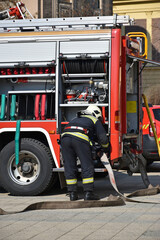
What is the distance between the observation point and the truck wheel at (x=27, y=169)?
9.24 meters

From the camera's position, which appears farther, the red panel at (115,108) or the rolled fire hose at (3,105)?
the rolled fire hose at (3,105)

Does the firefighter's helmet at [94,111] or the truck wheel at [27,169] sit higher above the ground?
the firefighter's helmet at [94,111]

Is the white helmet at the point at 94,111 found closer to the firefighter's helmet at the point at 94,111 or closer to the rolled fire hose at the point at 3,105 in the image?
the firefighter's helmet at the point at 94,111

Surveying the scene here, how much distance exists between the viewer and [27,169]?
9344mm

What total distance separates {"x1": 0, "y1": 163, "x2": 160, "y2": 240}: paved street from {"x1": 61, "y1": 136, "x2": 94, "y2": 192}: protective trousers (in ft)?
2.34

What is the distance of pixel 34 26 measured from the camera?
32.5ft

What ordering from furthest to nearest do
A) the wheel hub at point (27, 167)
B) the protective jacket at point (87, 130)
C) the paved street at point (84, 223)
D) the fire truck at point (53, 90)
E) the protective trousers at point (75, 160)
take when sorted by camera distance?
the wheel hub at point (27, 167) → the fire truck at point (53, 90) → the protective jacket at point (87, 130) → the protective trousers at point (75, 160) → the paved street at point (84, 223)

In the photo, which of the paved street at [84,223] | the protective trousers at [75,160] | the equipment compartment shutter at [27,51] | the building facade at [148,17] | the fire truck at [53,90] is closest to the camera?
the paved street at [84,223]

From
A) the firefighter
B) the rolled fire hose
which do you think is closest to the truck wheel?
the rolled fire hose

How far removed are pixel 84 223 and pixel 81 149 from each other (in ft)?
6.95

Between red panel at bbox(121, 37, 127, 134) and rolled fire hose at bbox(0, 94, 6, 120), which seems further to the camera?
rolled fire hose at bbox(0, 94, 6, 120)

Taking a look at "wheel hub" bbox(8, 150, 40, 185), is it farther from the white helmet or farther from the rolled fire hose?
the white helmet

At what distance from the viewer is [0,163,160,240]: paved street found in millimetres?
5891

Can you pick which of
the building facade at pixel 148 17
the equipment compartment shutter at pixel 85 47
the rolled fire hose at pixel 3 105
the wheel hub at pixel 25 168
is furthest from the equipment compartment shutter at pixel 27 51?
the building facade at pixel 148 17
